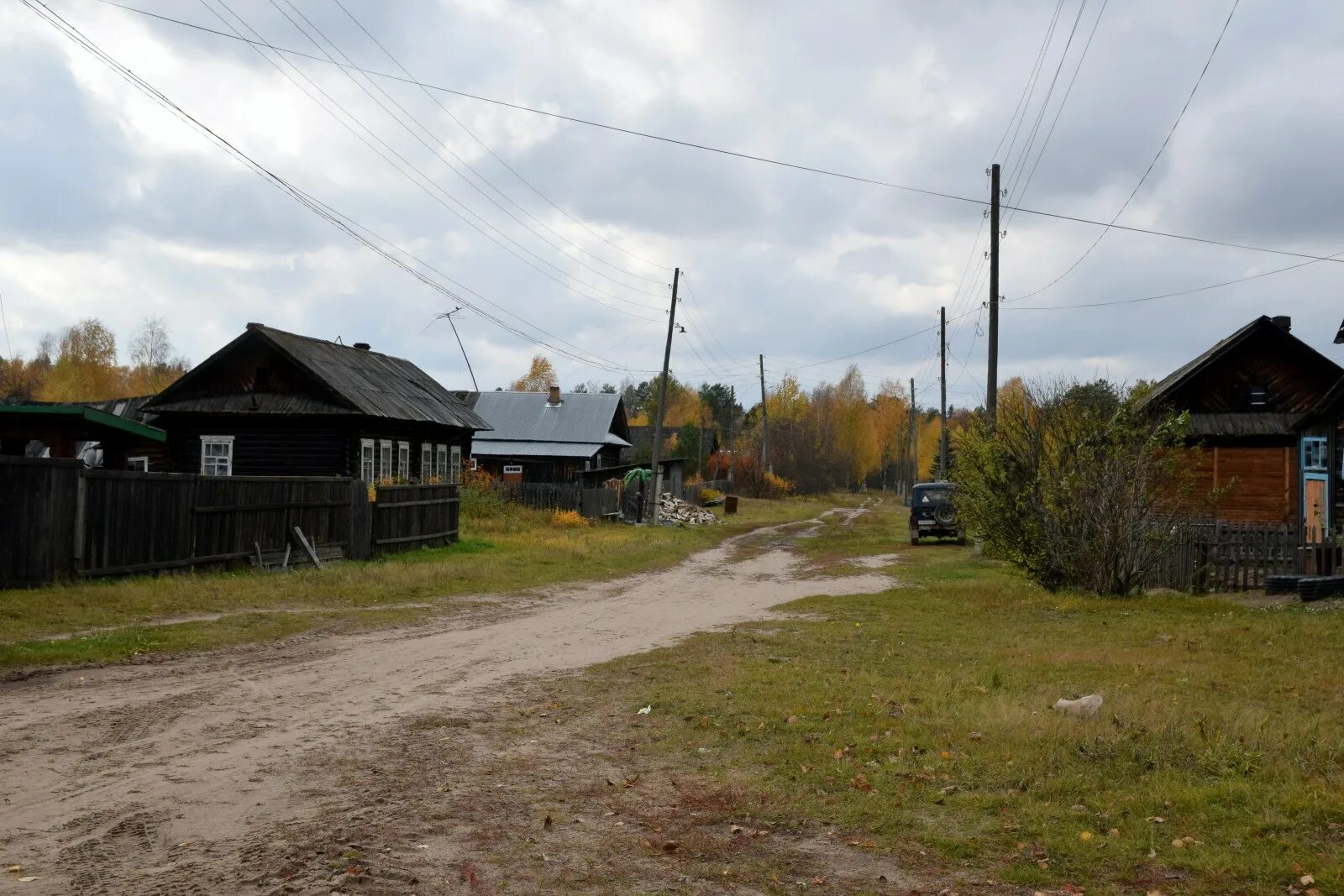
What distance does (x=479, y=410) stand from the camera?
61188mm

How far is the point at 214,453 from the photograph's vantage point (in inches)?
1401

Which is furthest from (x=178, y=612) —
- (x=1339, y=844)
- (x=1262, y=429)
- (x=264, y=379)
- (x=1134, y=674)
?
(x=1262, y=429)

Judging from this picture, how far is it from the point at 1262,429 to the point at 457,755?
33.2 m

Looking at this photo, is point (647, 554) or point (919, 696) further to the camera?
point (647, 554)

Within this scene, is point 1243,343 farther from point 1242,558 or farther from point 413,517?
point 413,517

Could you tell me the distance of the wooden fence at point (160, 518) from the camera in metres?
15.7

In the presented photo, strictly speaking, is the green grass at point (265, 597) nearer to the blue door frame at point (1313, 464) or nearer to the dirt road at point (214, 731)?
the dirt road at point (214, 731)

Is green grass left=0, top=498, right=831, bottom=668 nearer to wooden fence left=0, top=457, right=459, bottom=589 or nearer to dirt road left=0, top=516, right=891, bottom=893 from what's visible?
wooden fence left=0, top=457, right=459, bottom=589

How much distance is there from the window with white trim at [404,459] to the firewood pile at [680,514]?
1142cm

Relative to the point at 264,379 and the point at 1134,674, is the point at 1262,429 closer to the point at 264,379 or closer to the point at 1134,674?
the point at 1134,674

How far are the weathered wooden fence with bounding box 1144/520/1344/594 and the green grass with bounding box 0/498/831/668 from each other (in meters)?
11.8

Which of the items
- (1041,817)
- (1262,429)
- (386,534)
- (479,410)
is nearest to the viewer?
(1041,817)

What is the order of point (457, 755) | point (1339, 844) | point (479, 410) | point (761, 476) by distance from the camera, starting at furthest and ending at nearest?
point (761, 476), point (479, 410), point (457, 755), point (1339, 844)

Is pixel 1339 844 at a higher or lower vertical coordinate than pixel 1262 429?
lower
